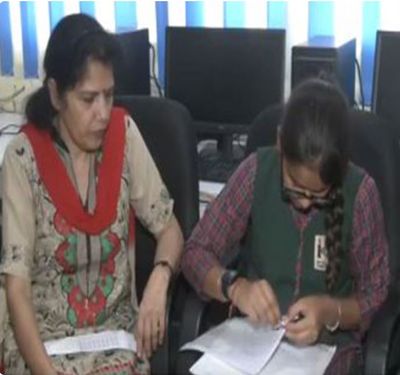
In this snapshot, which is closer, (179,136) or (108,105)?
(108,105)

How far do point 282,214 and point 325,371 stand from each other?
0.35m

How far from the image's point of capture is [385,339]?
1562 millimetres

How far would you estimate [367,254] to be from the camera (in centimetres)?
167

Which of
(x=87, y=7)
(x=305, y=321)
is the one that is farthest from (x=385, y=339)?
(x=87, y=7)

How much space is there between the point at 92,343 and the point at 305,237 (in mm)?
533

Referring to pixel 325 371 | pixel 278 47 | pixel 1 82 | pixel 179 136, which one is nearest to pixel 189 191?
pixel 179 136

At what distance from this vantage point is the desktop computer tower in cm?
235

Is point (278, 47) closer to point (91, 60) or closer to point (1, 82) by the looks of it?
point (91, 60)

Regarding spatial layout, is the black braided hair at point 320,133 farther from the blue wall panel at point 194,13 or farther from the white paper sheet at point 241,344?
the blue wall panel at point 194,13

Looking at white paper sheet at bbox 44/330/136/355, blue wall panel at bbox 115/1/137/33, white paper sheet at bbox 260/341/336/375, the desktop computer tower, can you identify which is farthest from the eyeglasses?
blue wall panel at bbox 115/1/137/33

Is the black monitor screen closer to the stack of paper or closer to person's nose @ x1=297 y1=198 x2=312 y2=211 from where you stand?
person's nose @ x1=297 y1=198 x2=312 y2=211

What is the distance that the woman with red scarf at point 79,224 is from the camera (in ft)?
5.57

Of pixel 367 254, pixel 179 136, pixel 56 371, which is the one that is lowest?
pixel 56 371

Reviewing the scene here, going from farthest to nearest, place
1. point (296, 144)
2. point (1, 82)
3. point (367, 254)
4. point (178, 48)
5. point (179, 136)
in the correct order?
point (1, 82) < point (178, 48) < point (179, 136) < point (367, 254) < point (296, 144)
